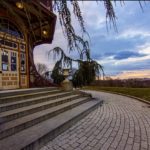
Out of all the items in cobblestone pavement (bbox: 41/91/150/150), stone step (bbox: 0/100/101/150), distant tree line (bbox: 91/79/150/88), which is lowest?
cobblestone pavement (bbox: 41/91/150/150)

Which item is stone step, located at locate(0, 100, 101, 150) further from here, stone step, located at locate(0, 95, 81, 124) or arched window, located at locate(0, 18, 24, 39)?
arched window, located at locate(0, 18, 24, 39)

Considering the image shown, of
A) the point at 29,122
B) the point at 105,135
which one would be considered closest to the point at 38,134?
the point at 29,122

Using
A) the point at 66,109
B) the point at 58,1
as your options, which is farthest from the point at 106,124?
the point at 58,1

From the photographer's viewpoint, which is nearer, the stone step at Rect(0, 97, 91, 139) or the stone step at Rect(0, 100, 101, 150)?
the stone step at Rect(0, 100, 101, 150)

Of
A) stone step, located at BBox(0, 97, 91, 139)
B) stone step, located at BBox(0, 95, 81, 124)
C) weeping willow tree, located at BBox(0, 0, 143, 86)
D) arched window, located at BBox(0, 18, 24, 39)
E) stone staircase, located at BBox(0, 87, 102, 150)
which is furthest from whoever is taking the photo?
stone step, located at BBox(0, 95, 81, 124)

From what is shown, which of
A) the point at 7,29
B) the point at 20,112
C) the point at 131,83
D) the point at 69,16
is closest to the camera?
the point at 69,16

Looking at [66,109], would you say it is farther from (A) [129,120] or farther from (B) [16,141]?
(B) [16,141]

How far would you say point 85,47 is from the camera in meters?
2.18

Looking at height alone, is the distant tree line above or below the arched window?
below

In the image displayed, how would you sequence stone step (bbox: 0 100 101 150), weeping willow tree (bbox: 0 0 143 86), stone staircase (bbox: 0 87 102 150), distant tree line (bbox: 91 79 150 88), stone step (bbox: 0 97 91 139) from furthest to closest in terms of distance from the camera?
distant tree line (bbox: 91 79 150 88), stone step (bbox: 0 97 91 139), stone staircase (bbox: 0 87 102 150), stone step (bbox: 0 100 101 150), weeping willow tree (bbox: 0 0 143 86)

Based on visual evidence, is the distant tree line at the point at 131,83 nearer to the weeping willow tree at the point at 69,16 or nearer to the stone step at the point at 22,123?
the stone step at the point at 22,123

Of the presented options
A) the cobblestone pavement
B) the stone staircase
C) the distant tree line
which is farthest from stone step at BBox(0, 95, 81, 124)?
the distant tree line

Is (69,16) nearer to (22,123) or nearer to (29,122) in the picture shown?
(22,123)

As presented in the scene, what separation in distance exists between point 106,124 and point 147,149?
2.17m
